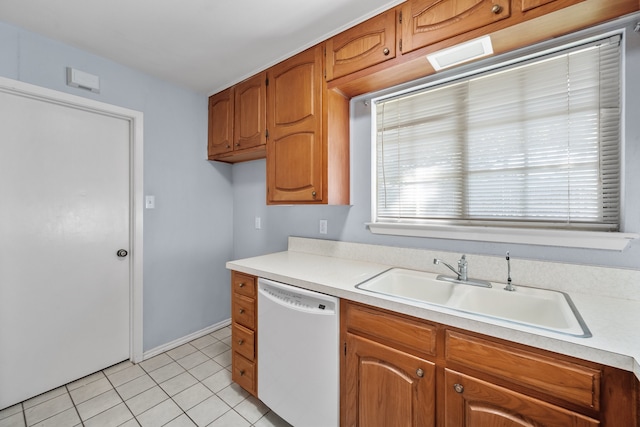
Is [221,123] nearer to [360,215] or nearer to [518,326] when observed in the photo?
[360,215]

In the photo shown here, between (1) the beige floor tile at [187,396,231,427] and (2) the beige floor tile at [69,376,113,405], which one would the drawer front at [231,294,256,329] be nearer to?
(1) the beige floor tile at [187,396,231,427]

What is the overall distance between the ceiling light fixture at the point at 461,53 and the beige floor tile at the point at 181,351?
2.82 m

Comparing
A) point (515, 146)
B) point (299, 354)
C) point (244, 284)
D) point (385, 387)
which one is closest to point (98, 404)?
point (244, 284)

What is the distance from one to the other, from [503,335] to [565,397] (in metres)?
0.22

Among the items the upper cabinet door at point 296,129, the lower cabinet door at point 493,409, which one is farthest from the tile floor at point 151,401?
the upper cabinet door at point 296,129

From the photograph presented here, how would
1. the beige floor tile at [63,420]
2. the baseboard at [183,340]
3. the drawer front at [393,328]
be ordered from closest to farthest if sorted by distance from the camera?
the drawer front at [393,328] < the beige floor tile at [63,420] < the baseboard at [183,340]

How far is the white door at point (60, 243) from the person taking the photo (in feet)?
5.68

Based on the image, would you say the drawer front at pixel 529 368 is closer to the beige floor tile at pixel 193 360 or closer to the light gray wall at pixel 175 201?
the beige floor tile at pixel 193 360

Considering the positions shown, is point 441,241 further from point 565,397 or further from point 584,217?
point 565,397

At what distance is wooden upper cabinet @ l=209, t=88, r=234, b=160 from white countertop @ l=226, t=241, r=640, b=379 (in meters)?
1.25

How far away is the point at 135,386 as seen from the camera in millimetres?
1938

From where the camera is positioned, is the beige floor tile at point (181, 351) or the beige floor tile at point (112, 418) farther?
the beige floor tile at point (181, 351)

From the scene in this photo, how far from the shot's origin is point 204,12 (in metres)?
1.56

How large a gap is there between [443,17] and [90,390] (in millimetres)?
3113
